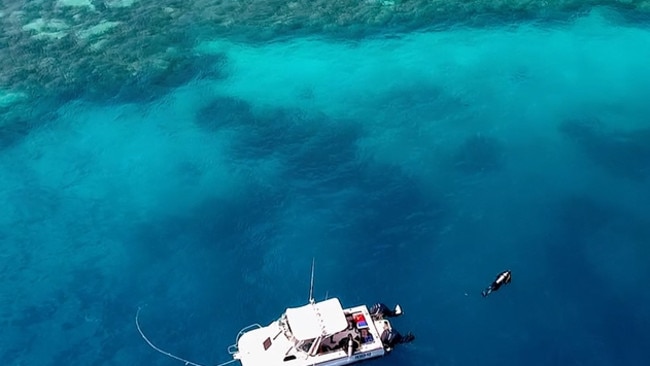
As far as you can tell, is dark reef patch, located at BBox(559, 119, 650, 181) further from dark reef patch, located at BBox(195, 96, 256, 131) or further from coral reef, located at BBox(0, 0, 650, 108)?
dark reef patch, located at BBox(195, 96, 256, 131)

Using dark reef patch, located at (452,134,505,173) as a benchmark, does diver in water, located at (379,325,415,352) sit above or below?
below

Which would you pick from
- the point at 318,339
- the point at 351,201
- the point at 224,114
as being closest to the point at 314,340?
the point at 318,339

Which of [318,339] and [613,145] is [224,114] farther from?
[613,145]

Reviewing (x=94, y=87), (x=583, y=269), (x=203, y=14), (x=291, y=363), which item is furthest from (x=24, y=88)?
(x=583, y=269)

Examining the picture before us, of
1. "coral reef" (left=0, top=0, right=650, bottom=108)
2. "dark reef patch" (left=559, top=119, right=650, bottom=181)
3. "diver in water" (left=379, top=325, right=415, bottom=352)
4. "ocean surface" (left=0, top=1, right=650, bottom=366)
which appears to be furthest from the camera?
"coral reef" (left=0, top=0, right=650, bottom=108)

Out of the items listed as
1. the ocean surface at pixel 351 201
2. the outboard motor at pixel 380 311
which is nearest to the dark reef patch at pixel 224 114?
the ocean surface at pixel 351 201

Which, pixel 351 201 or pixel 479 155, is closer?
pixel 351 201

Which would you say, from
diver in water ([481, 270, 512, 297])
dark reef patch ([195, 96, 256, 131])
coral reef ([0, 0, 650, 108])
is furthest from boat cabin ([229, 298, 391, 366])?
coral reef ([0, 0, 650, 108])

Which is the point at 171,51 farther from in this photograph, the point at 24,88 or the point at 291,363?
the point at 291,363

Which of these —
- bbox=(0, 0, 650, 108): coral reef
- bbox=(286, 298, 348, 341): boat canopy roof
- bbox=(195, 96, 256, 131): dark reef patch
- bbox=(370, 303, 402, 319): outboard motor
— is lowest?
bbox=(370, 303, 402, 319): outboard motor
